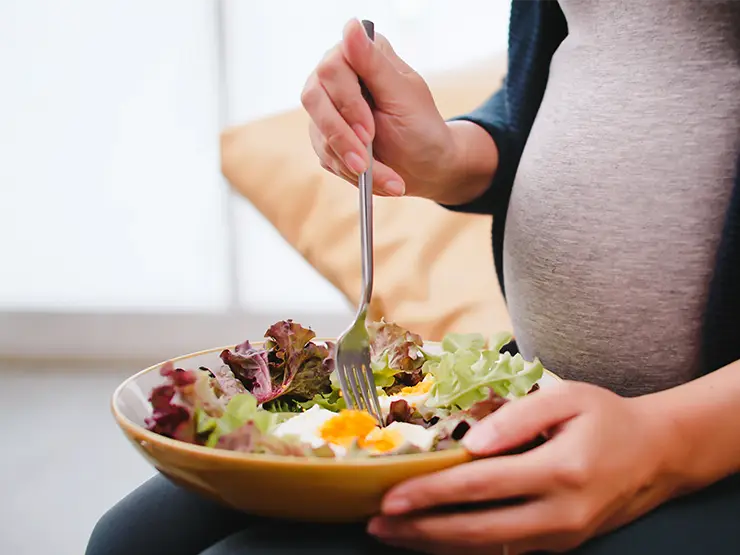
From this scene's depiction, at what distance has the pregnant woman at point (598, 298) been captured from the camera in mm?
439

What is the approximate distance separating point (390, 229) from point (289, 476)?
129 cm

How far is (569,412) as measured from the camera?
18.2 inches

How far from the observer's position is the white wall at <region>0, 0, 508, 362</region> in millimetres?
2277

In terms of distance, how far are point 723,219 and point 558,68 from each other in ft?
0.80

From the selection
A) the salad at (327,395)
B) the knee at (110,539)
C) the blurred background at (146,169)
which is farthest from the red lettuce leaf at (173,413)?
the blurred background at (146,169)

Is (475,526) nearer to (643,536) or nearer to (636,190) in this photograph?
(643,536)

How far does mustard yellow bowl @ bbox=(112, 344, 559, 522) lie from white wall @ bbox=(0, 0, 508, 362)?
1882 mm

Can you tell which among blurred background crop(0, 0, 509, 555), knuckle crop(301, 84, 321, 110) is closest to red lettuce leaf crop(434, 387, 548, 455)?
knuckle crop(301, 84, 321, 110)

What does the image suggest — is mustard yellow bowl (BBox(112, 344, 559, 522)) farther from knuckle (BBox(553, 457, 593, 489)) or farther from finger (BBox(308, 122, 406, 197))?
finger (BBox(308, 122, 406, 197))

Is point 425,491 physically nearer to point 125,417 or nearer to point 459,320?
point 125,417

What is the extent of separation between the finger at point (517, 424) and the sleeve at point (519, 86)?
0.52 metres

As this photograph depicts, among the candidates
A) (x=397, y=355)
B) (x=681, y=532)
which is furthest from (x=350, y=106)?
(x=681, y=532)

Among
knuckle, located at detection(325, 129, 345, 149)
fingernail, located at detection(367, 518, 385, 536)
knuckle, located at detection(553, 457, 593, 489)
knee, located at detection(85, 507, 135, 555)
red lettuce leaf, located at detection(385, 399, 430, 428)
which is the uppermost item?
knuckle, located at detection(325, 129, 345, 149)

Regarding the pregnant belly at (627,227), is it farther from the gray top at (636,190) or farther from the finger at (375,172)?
the finger at (375,172)
